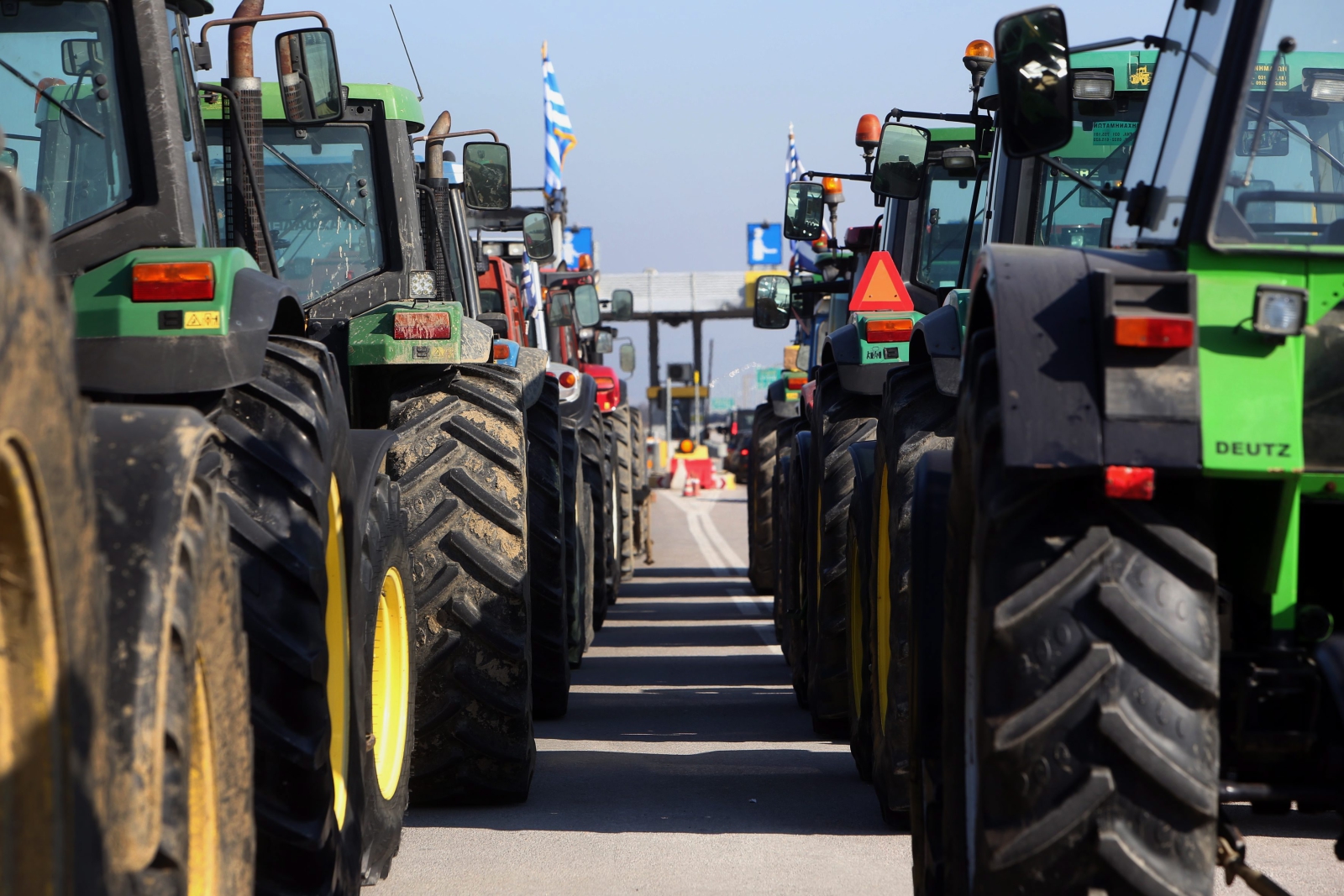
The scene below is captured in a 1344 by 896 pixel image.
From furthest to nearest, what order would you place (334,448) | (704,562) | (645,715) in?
(704,562) < (645,715) < (334,448)

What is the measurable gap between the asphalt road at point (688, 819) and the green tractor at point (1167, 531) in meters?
1.95

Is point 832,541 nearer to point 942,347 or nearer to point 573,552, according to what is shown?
point 942,347

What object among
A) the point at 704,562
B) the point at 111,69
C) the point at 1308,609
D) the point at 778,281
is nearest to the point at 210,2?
the point at 111,69

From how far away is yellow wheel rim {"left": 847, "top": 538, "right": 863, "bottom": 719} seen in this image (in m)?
6.49

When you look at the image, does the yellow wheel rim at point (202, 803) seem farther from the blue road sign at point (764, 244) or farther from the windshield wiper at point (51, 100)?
the blue road sign at point (764, 244)

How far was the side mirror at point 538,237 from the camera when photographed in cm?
1105

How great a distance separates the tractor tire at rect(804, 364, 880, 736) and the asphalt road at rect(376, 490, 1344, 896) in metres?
0.24

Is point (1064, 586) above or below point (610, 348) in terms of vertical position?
above

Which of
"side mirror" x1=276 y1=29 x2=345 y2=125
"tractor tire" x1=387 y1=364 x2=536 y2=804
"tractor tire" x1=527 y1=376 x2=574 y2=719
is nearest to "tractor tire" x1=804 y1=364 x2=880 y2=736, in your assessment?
"tractor tire" x1=527 y1=376 x2=574 y2=719

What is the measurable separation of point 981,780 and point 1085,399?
682mm

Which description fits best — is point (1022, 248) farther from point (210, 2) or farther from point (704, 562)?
point (704, 562)

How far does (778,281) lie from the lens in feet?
43.4

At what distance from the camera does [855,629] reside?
21.9 feet

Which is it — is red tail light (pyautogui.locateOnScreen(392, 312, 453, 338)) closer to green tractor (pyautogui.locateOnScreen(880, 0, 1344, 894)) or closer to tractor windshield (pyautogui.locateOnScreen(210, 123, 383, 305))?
tractor windshield (pyautogui.locateOnScreen(210, 123, 383, 305))
